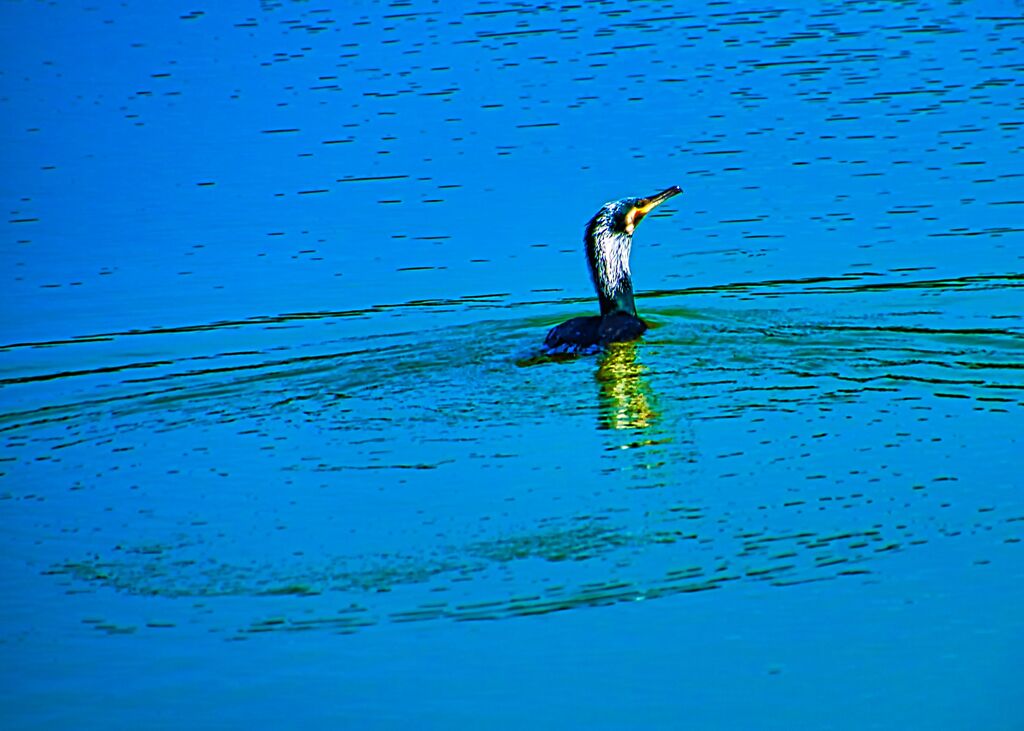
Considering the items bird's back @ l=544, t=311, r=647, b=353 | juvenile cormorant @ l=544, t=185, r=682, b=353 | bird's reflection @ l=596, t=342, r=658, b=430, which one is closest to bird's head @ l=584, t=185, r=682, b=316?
juvenile cormorant @ l=544, t=185, r=682, b=353

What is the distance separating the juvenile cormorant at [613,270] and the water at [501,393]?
26cm

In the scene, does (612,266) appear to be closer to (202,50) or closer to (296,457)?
(296,457)

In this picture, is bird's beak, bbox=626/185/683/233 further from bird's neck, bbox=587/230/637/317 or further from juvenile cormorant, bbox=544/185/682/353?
bird's neck, bbox=587/230/637/317

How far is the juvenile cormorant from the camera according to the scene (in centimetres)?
1152

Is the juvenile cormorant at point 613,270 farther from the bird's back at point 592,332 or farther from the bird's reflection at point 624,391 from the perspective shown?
the bird's reflection at point 624,391

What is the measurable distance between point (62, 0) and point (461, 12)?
7780 mm

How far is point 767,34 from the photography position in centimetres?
2347

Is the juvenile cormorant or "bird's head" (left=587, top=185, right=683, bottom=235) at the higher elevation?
"bird's head" (left=587, top=185, right=683, bottom=235)

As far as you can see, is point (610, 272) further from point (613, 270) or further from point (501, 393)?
point (501, 393)

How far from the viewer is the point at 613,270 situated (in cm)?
1226

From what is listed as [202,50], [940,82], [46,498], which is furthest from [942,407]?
[202,50]

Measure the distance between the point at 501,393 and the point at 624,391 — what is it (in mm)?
709

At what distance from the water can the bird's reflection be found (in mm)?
36

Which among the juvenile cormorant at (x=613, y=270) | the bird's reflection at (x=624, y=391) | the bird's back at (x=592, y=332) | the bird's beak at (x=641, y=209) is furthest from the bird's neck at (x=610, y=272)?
the bird's reflection at (x=624, y=391)
